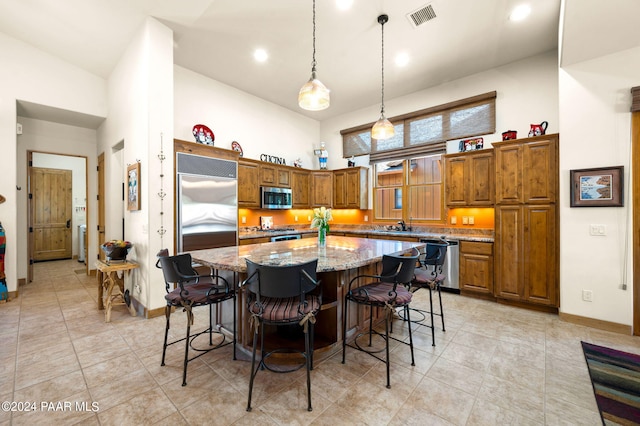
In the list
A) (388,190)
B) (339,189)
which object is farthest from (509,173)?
(339,189)

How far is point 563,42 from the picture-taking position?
296 cm

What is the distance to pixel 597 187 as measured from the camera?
3.03 metres

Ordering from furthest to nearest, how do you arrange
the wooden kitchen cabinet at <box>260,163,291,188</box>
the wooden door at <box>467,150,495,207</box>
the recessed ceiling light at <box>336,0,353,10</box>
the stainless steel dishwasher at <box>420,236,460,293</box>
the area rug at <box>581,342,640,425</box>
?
the wooden kitchen cabinet at <box>260,163,291,188</box>, the stainless steel dishwasher at <box>420,236,460,293</box>, the wooden door at <box>467,150,495,207</box>, the recessed ceiling light at <box>336,0,353,10</box>, the area rug at <box>581,342,640,425</box>

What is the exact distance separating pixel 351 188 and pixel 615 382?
15.5 feet

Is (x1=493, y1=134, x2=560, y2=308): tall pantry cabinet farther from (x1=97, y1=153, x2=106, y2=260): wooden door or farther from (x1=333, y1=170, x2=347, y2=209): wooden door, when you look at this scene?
(x1=97, y1=153, x2=106, y2=260): wooden door

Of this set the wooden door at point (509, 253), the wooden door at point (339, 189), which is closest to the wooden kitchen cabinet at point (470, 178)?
the wooden door at point (509, 253)

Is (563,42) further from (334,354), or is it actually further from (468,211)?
(334,354)

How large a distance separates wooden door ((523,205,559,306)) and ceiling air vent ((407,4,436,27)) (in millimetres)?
2750

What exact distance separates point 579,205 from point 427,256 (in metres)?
1.90

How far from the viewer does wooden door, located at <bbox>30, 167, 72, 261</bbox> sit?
698 cm

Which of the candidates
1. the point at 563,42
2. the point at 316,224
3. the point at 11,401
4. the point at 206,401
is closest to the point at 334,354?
the point at 206,401

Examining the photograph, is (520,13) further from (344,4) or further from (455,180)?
(455,180)

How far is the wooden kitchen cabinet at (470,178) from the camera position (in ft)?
13.8

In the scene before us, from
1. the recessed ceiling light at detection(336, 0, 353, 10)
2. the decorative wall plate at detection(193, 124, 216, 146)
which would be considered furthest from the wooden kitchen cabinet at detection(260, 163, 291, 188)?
the recessed ceiling light at detection(336, 0, 353, 10)
